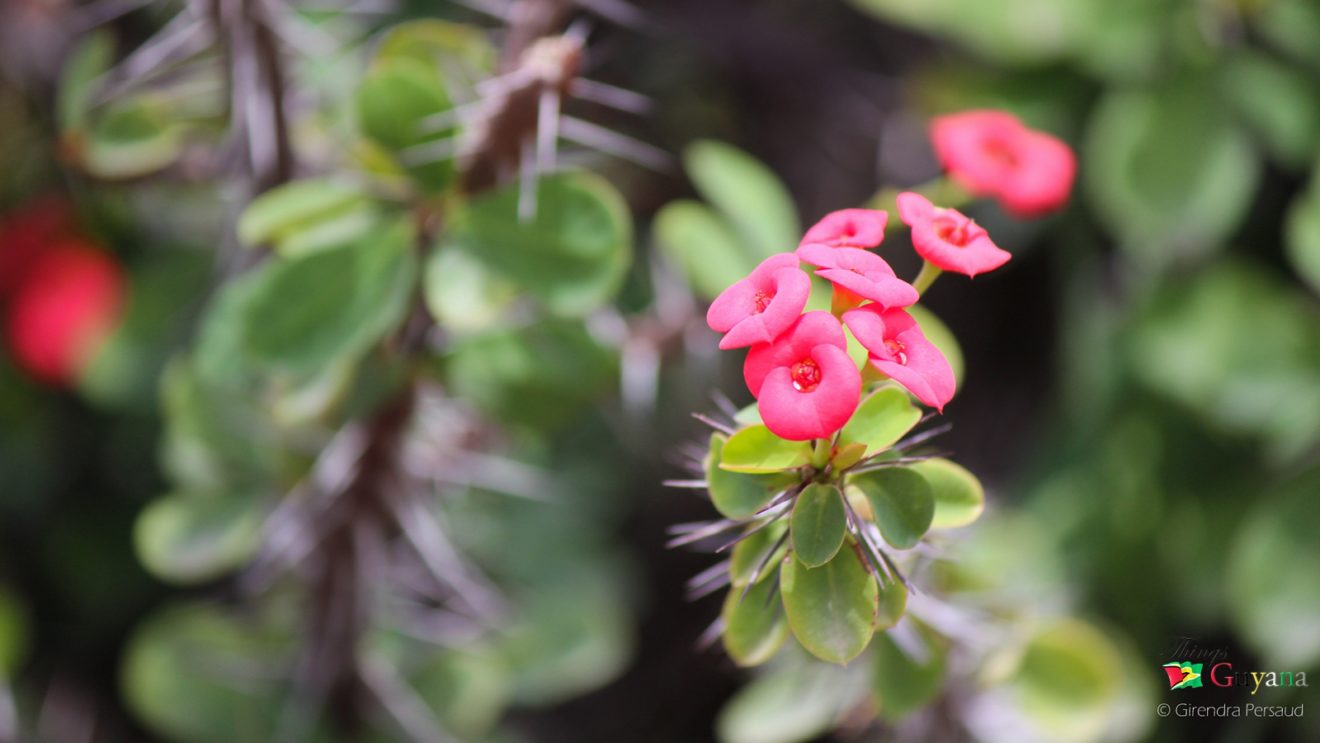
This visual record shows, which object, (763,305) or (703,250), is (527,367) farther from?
(763,305)

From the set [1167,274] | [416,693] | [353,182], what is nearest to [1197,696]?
[1167,274]

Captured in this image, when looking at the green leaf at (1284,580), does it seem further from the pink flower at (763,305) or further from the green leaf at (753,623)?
the pink flower at (763,305)

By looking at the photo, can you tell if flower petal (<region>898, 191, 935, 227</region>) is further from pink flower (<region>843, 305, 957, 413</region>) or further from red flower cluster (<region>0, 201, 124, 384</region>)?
red flower cluster (<region>0, 201, 124, 384</region>)

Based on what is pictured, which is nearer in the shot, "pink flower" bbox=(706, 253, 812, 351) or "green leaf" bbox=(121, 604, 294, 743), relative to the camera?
"pink flower" bbox=(706, 253, 812, 351)

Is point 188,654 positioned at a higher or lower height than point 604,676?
higher

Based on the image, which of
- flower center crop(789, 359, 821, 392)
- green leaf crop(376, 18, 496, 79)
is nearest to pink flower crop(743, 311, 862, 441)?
flower center crop(789, 359, 821, 392)

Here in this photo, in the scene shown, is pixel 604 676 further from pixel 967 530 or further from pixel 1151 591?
pixel 1151 591
